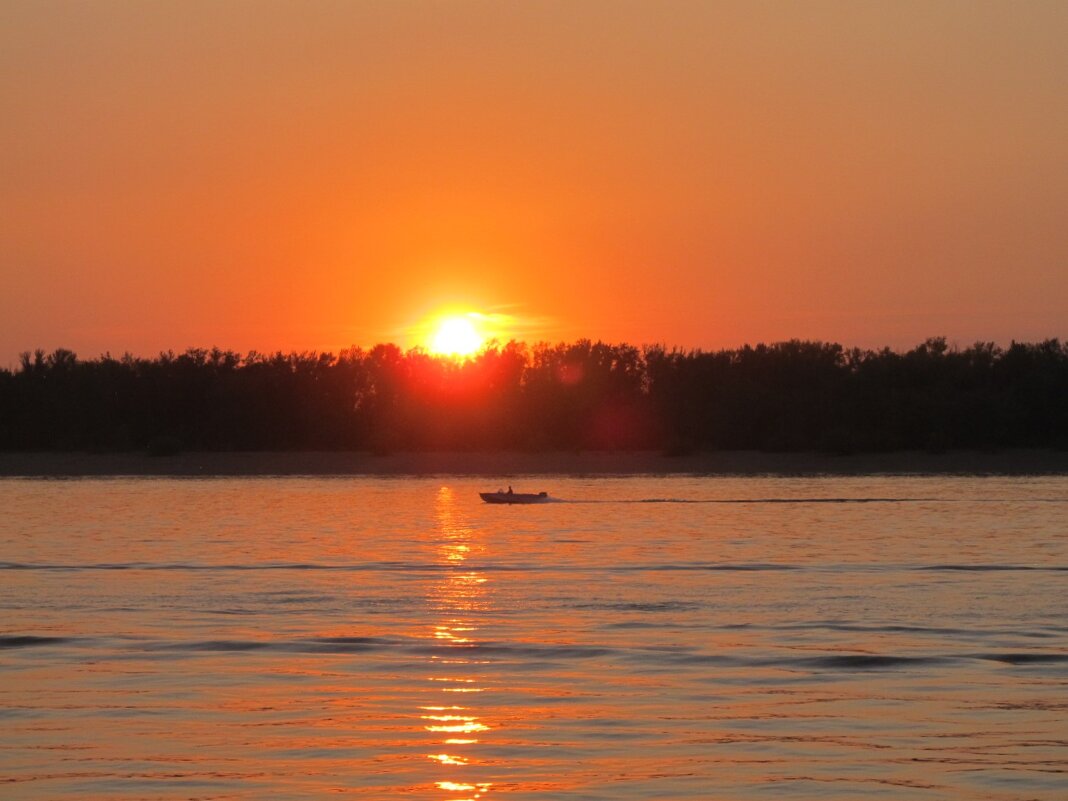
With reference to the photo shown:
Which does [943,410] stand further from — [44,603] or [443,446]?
[44,603]

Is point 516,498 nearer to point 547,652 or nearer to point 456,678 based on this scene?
point 547,652

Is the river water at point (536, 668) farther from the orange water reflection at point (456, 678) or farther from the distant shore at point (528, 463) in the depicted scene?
the distant shore at point (528, 463)

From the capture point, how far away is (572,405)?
105 metres

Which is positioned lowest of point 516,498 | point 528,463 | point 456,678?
point 456,678

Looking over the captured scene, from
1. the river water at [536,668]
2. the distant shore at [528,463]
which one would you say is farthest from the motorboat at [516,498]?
the distant shore at [528,463]

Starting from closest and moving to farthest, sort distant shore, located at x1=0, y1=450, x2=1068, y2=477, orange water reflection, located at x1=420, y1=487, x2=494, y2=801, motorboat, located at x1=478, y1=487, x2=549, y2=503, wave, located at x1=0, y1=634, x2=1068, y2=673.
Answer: orange water reflection, located at x1=420, y1=487, x2=494, y2=801 → wave, located at x1=0, y1=634, x2=1068, y2=673 → motorboat, located at x1=478, y1=487, x2=549, y2=503 → distant shore, located at x1=0, y1=450, x2=1068, y2=477

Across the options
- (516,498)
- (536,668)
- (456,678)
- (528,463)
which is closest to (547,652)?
(536,668)

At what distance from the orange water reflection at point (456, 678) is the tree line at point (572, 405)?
64733 mm

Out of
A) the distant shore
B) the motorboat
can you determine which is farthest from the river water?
the distant shore

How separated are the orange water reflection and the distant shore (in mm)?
59032

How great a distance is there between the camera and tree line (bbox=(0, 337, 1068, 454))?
98.9 meters

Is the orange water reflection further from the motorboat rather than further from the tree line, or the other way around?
the tree line

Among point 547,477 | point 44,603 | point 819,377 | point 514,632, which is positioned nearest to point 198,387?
point 547,477

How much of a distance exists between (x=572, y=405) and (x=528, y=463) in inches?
287
